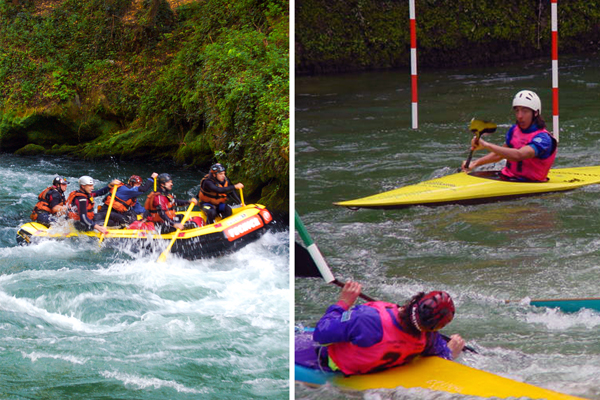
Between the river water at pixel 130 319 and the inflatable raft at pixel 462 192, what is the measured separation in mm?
826

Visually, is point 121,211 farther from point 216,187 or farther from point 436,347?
point 436,347

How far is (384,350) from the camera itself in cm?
230

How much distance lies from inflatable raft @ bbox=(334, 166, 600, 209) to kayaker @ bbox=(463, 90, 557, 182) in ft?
0.24


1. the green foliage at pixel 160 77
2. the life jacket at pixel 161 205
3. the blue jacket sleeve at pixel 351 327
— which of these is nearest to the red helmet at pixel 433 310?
the blue jacket sleeve at pixel 351 327

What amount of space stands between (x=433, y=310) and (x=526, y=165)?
2.52m

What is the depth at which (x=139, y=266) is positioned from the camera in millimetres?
3988

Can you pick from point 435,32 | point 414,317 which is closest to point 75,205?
point 414,317

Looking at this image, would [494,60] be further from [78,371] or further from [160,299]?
[78,371]

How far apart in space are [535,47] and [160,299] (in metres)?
7.68

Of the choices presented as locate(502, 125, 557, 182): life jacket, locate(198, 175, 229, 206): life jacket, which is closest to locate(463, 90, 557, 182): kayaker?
locate(502, 125, 557, 182): life jacket

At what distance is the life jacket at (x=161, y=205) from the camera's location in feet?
13.2

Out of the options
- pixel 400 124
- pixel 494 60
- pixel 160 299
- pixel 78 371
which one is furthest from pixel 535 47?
pixel 78 371

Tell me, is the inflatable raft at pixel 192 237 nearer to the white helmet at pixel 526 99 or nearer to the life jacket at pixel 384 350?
the white helmet at pixel 526 99

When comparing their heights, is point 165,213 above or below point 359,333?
below
